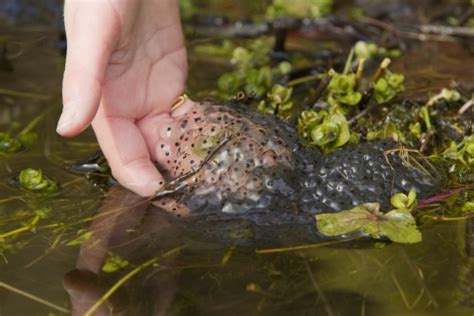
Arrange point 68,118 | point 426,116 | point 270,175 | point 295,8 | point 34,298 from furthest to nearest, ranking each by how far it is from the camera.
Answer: point 295,8 < point 426,116 < point 270,175 < point 68,118 < point 34,298

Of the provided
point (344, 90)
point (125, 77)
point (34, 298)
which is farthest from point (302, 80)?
point (34, 298)

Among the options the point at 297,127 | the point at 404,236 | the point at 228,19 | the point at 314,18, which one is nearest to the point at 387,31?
the point at 314,18

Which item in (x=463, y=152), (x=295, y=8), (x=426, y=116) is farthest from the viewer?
(x=295, y=8)

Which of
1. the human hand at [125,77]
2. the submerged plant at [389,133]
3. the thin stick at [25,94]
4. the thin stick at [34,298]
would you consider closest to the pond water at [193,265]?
the thin stick at [34,298]

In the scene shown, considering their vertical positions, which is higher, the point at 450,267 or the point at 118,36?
the point at 118,36

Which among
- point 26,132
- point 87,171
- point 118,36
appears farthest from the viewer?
point 26,132

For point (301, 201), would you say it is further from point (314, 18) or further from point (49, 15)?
point (49, 15)

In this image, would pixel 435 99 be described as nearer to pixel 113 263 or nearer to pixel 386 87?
pixel 386 87

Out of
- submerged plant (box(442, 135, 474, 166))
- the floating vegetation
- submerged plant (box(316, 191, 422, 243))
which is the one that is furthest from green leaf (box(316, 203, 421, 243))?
submerged plant (box(442, 135, 474, 166))
